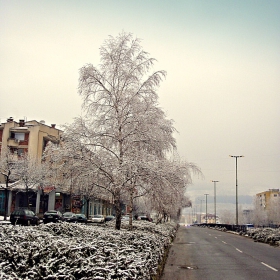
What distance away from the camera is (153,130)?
1603 centimetres

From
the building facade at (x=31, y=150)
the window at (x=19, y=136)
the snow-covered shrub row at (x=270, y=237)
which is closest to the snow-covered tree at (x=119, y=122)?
the snow-covered shrub row at (x=270, y=237)

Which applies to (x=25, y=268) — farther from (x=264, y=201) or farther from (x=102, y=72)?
(x=264, y=201)

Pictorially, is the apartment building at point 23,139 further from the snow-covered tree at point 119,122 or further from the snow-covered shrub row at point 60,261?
the snow-covered shrub row at point 60,261

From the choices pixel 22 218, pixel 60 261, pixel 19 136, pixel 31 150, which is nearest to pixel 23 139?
pixel 19 136

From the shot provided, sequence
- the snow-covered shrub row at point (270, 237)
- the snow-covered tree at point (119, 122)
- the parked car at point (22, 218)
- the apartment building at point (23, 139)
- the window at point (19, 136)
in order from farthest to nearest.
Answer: the window at point (19, 136)
the apartment building at point (23, 139)
the parked car at point (22, 218)
the snow-covered shrub row at point (270, 237)
the snow-covered tree at point (119, 122)

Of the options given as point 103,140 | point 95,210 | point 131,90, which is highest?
point 131,90

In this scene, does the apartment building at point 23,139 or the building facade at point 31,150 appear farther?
the apartment building at point 23,139

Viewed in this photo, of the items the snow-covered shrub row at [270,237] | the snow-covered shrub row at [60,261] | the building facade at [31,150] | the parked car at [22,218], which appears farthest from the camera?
the building facade at [31,150]

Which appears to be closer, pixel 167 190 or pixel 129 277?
pixel 129 277

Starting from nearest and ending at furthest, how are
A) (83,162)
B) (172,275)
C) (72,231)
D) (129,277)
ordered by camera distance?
1. (129,277)
2. (72,231)
3. (172,275)
4. (83,162)

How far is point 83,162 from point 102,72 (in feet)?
15.2

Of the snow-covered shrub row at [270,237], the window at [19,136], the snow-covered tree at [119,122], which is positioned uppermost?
the window at [19,136]

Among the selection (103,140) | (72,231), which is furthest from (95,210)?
(72,231)

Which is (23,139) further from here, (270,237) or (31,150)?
(270,237)
